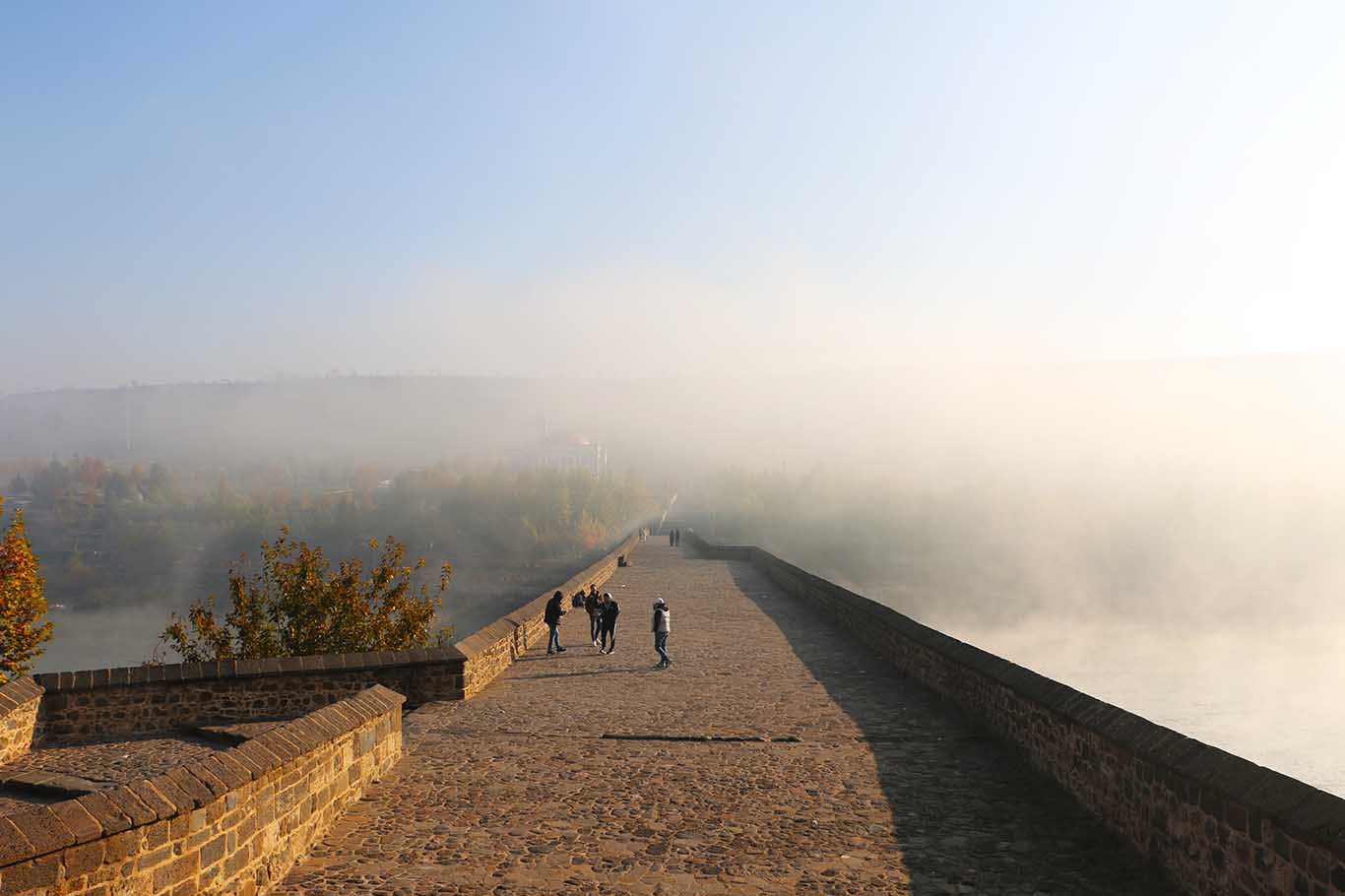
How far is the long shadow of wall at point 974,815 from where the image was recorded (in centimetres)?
667

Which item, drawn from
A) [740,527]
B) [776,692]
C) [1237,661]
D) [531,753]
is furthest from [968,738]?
[740,527]

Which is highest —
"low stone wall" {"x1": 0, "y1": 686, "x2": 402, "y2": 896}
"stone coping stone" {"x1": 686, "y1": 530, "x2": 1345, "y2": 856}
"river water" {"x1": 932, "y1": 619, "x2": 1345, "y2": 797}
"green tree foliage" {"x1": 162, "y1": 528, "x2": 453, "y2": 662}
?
"stone coping stone" {"x1": 686, "y1": 530, "x2": 1345, "y2": 856}

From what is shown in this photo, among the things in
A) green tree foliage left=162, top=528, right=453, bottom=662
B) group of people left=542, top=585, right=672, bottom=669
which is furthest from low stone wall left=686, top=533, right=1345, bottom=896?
green tree foliage left=162, top=528, right=453, bottom=662

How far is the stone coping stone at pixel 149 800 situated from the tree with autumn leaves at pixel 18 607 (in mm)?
13548

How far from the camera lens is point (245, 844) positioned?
6.11 metres

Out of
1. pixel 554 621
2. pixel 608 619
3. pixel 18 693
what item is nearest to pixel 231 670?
pixel 18 693

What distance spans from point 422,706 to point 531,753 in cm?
319

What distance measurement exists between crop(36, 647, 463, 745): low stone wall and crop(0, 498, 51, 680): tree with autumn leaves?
5.70 meters

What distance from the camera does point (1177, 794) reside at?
255 inches

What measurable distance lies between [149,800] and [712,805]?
4.31 metres

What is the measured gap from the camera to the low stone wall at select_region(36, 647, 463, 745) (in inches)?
511

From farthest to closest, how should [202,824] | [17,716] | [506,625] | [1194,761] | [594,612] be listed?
1. [594,612]
2. [506,625]
3. [17,716]
4. [1194,761]
5. [202,824]

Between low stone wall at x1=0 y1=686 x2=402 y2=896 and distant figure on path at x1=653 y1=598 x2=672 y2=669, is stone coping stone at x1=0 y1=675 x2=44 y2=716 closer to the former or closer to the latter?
low stone wall at x1=0 y1=686 x2=402 y2=896

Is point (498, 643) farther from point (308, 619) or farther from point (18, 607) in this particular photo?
point (18, 607)
